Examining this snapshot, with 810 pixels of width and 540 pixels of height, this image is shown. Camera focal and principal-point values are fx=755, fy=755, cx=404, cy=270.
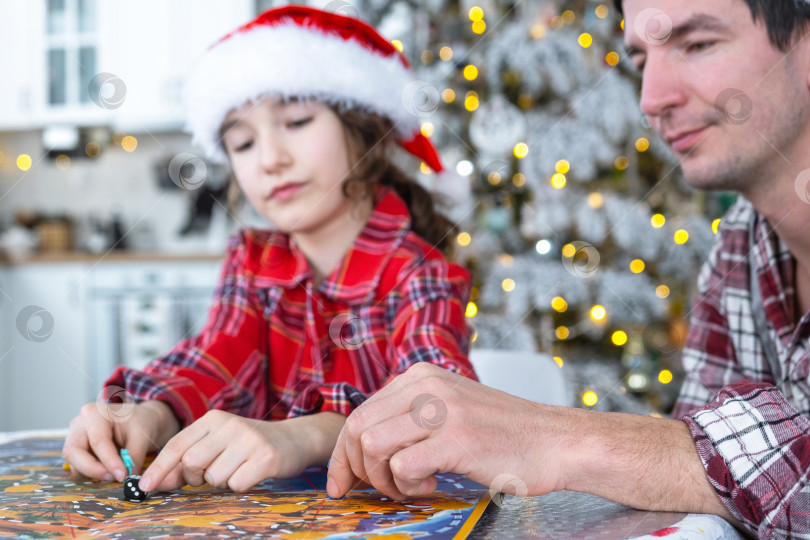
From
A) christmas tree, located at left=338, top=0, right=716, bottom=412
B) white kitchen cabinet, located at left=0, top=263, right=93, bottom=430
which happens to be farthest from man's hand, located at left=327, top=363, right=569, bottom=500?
white kitchen cabinet, located at left=0, top=263, right=93, bottom=430

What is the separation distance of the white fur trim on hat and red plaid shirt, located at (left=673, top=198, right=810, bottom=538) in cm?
53

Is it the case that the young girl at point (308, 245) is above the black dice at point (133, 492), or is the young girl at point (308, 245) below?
above

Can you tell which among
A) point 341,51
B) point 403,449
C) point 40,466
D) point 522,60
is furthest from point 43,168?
point 403,449

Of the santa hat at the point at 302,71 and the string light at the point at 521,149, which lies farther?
the string light at the point at 521,149

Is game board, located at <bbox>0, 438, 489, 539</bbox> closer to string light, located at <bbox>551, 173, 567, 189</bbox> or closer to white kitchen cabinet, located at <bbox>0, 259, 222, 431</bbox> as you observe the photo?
string light, located at <bbox>551, 173, 567, 189</bbox>

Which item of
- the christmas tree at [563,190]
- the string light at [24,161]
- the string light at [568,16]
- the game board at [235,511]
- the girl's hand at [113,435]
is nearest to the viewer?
the game board at [235,511]

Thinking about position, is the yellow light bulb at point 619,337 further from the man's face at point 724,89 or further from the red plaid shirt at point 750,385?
the man's face at point 724,89

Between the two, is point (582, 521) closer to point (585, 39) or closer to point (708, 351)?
point (708, 351)

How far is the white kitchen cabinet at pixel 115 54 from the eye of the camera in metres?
3.41

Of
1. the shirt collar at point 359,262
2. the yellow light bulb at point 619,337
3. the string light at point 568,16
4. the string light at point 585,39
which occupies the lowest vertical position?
the yellow light bulb at point 619,337

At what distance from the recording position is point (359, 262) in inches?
39.8

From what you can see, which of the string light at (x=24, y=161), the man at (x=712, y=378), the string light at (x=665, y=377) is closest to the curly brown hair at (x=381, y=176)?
the man at (x=712, y=378)

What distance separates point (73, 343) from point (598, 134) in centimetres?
238

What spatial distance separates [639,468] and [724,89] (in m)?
0.54
